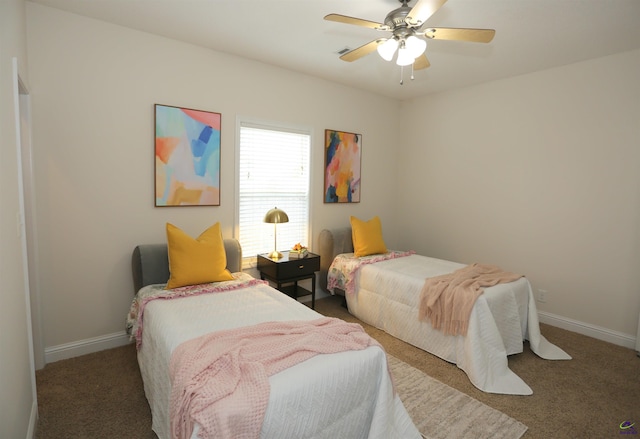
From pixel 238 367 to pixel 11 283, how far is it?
1140 mm

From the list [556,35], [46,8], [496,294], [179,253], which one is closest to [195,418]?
[179,253]

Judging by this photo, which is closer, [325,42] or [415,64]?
[415,64]

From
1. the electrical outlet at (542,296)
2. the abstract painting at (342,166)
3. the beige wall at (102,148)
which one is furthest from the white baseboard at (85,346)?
the electrical outlet at (542,296)

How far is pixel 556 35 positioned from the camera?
285cm

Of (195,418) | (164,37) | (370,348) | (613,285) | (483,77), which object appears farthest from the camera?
(483,77)

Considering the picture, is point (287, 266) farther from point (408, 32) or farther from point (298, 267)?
point (408, 32)

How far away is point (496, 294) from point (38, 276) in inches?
140

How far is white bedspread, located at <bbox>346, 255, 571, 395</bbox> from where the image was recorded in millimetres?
2564

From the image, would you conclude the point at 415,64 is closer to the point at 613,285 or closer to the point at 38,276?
the point at 613,285

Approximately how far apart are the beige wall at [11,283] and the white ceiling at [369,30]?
997 millimetres

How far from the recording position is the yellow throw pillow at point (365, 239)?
13.2ft

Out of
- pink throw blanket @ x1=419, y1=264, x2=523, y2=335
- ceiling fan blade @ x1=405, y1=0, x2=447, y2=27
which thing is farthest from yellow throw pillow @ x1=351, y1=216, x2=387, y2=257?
ceiling fan blade @ x1=405, y1=0, x2=447, y2=27

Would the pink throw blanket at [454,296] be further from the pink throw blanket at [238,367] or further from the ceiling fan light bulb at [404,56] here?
the ceiling fan light bulb at [404,56]

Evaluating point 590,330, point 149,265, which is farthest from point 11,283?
point 590,330
